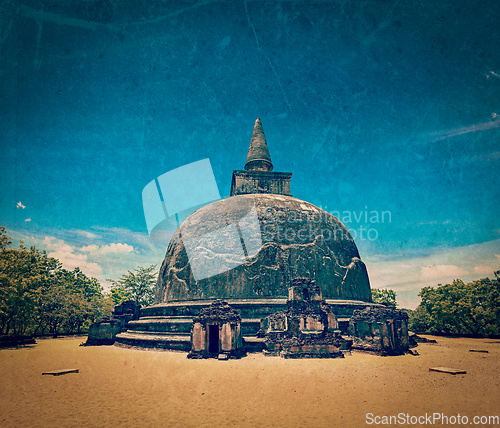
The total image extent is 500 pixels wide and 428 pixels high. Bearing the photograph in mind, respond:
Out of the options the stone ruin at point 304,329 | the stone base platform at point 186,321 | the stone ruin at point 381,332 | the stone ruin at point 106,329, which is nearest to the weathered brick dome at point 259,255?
the stone base platform at point 186,321

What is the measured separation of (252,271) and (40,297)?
2119 cm

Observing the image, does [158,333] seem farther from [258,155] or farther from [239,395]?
[258,155]

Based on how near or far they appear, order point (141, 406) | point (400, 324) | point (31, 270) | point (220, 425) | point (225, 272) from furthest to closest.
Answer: point (31, 270), point (225, 272), point (400, 324), point (141, 406), point (220, 425)

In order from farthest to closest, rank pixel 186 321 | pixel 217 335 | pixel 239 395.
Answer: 1. pixel 186 321
2. pixel 217 335
3. pixel 239 395

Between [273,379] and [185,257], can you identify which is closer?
[273,379]

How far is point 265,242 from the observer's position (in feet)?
58.7

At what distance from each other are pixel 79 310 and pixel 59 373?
897 inches

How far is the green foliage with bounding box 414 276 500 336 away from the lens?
2545cm

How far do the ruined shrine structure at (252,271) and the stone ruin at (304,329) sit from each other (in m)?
0.10

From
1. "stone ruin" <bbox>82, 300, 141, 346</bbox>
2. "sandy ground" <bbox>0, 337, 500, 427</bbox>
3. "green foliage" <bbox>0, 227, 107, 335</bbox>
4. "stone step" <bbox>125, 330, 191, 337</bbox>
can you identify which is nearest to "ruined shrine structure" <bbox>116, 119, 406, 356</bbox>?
"stone step" <bbox>125, 330, 191, 337</bbox>

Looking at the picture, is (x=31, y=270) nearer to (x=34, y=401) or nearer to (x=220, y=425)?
(x=34, y=401)

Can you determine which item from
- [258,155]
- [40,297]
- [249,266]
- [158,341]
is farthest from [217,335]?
[40,297]

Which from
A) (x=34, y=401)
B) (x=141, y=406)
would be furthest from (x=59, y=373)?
(x=141, y=406)

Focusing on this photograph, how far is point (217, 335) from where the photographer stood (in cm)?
1320
